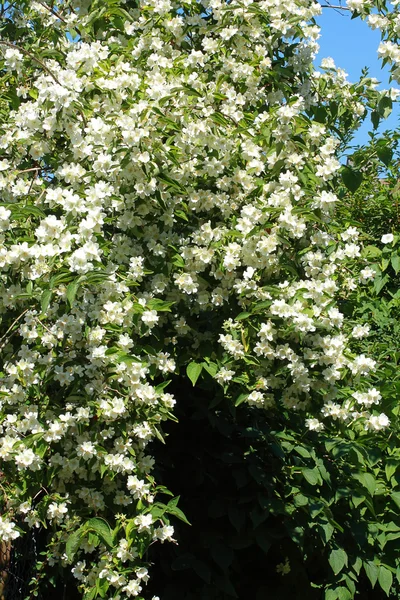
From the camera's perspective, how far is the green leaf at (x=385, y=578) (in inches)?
118

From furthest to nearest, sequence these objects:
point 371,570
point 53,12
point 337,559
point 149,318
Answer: point 53,12
point 371,570
point 337,559
point 149,318

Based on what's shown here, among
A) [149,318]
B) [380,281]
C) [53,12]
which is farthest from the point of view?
[380,281]

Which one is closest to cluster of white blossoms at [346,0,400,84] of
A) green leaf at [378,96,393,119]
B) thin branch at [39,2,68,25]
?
green leaf at [378,96,393,119]

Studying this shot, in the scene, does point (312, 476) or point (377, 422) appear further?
point (312, 476)

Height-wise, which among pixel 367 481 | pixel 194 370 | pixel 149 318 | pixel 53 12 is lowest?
pixel 367 481

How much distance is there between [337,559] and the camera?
2949 millimetres

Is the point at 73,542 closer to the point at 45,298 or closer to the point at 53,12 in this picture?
the point at 45,298

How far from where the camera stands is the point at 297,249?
9.20 feet

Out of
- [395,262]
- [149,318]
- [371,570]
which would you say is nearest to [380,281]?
[395,262]

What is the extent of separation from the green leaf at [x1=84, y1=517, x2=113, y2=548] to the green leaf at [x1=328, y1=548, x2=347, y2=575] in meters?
0.99

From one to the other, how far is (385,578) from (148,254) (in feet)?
5.17

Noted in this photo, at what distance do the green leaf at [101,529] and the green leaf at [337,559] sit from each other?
3.25 ft

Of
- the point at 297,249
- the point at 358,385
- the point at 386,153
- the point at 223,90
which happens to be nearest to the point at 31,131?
the point at 223,90

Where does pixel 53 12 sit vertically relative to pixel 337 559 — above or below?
above
